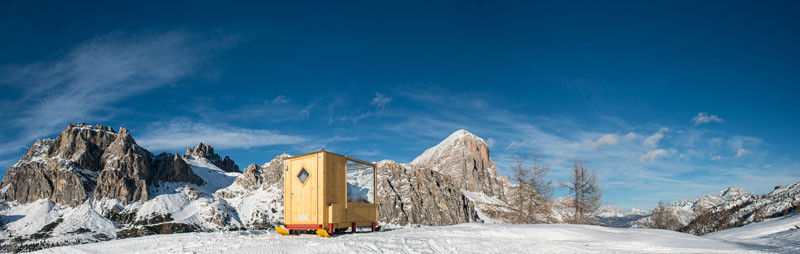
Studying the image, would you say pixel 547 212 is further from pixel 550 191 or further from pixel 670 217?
pixel 670 217

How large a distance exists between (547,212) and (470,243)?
1272 inches

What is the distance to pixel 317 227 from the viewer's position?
17.3 metres

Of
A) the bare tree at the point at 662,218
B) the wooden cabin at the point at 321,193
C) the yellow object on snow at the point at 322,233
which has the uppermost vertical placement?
the wooden cabin at the point at 321,193

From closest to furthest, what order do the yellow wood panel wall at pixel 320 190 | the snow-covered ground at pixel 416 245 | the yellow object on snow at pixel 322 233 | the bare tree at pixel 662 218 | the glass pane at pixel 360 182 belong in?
the snow-covered ground at pixel 416 245 < the yellow object on snow at pixel 322 233 < the yellow wood panel wall at pixel 320 190 < the glass pane at pixel 360 182 < the bare tree at pixel 662 218

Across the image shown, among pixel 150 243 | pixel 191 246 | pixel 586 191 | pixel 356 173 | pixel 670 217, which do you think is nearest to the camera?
pixel 191 246

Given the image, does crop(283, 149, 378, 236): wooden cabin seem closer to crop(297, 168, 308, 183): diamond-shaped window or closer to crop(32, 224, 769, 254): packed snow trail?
crop(297, 168, 308, 183): diamond-shaped window

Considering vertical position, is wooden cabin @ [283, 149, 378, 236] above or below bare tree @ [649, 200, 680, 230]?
above

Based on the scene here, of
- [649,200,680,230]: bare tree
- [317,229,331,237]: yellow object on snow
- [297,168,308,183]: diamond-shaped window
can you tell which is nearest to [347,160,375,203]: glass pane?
[297,168,308,183]: diamond-shaped window

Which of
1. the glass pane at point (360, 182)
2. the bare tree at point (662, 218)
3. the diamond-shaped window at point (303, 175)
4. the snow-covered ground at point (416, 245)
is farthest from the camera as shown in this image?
the bare tree at point (662, 218)

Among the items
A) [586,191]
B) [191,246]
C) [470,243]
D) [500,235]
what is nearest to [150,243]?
[191,246]

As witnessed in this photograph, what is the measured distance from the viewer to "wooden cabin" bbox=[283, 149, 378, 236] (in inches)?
685

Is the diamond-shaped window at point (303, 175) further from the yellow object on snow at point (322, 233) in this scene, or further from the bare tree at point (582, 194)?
the bare tree at point (582, 194)

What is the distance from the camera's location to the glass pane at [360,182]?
19.6 metres

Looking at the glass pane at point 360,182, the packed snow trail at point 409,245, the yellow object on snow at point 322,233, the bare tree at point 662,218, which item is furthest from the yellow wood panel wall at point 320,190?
the bare tree at point 662,218
